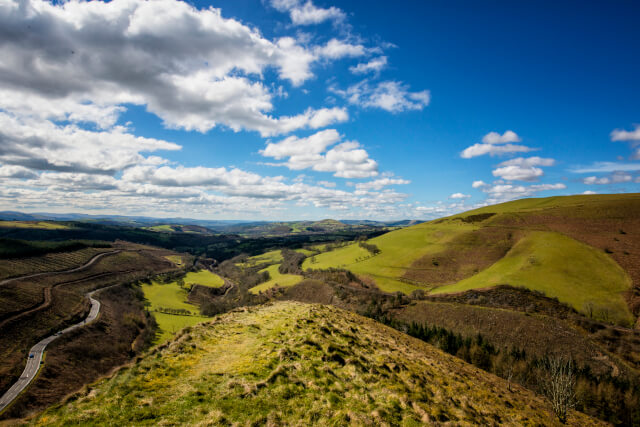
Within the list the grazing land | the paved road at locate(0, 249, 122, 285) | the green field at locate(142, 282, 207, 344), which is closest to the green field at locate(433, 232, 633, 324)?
the green field at locate(142, 282, 207, 344)

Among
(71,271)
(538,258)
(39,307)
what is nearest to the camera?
(39,307)

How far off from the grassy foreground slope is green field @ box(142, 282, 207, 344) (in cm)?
7417

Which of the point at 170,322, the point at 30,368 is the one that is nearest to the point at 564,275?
the point at 170,322

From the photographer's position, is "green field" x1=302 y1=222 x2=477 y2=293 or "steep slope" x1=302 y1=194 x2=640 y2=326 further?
"green field" x1=302 y1=222 x2=477 y2=293

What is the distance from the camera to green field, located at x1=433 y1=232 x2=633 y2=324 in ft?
220

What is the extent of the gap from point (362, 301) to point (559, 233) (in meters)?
83.7

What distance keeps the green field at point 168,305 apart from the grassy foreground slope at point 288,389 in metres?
74.2

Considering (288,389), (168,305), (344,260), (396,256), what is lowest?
(168,305)

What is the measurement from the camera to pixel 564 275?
254 feet

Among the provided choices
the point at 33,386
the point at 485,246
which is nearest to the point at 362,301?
the point at 485,246

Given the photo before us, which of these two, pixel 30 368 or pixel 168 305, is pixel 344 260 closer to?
pixel 168 305

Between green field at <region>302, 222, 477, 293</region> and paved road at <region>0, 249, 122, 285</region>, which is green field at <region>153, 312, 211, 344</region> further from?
green field at <region>302, 222, 477, 293</region>

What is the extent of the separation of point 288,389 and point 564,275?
101 m

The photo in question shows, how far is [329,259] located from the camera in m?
158
